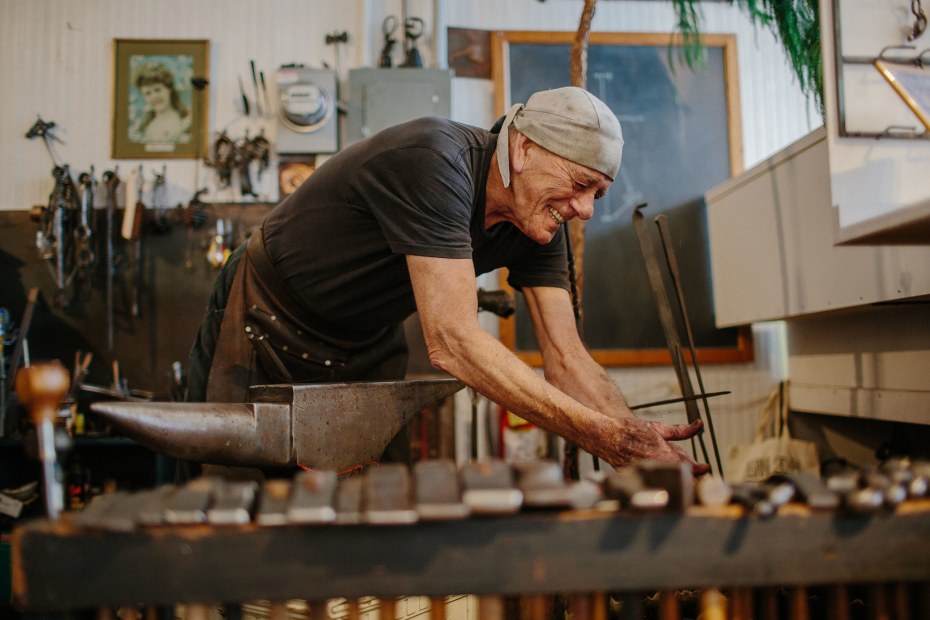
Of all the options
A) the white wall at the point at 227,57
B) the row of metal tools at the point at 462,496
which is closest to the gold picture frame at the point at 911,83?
the row of metal tools at the point at 462,496

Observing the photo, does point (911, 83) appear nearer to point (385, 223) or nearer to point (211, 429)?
point (385, 223)

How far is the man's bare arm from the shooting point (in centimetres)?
118

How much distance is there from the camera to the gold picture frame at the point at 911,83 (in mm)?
1520

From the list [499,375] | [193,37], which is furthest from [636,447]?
[193,37]

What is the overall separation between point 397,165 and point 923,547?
3.53 ft

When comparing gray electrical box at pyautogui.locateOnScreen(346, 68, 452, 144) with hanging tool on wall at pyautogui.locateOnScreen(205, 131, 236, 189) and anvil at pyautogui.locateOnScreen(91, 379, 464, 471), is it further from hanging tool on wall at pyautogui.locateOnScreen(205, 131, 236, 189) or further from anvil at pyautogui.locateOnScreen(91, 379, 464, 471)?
anvil at pyautogui.locateOnScreen(91, 379, 464, 471)

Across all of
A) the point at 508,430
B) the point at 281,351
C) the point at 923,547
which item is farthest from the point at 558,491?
the point at 508,430

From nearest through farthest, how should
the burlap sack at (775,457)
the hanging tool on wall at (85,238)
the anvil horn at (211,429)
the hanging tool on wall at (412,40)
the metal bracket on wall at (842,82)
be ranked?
the anvil horn at (211,429), the metal bracket on wall at (842,82), the burlap sack at (775,457), the hanging tool on wall at (85,238), the hanging tool on wall at (412,40)

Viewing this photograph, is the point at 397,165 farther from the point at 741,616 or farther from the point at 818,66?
the point at 818,66

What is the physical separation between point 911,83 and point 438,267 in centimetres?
125

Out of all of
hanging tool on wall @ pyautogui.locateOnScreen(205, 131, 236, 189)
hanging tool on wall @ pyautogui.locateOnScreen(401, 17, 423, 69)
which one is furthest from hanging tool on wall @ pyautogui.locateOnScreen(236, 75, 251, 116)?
hanging tool on wall @ pyautogui.locateOnScreen(401, 17, 423, 69)

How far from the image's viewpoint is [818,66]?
7.82ft

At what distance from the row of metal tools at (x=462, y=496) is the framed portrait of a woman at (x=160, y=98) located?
2980mm

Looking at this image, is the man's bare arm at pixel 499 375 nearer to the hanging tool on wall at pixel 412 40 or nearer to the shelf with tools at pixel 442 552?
the shelf with tools at pixel 442 552
